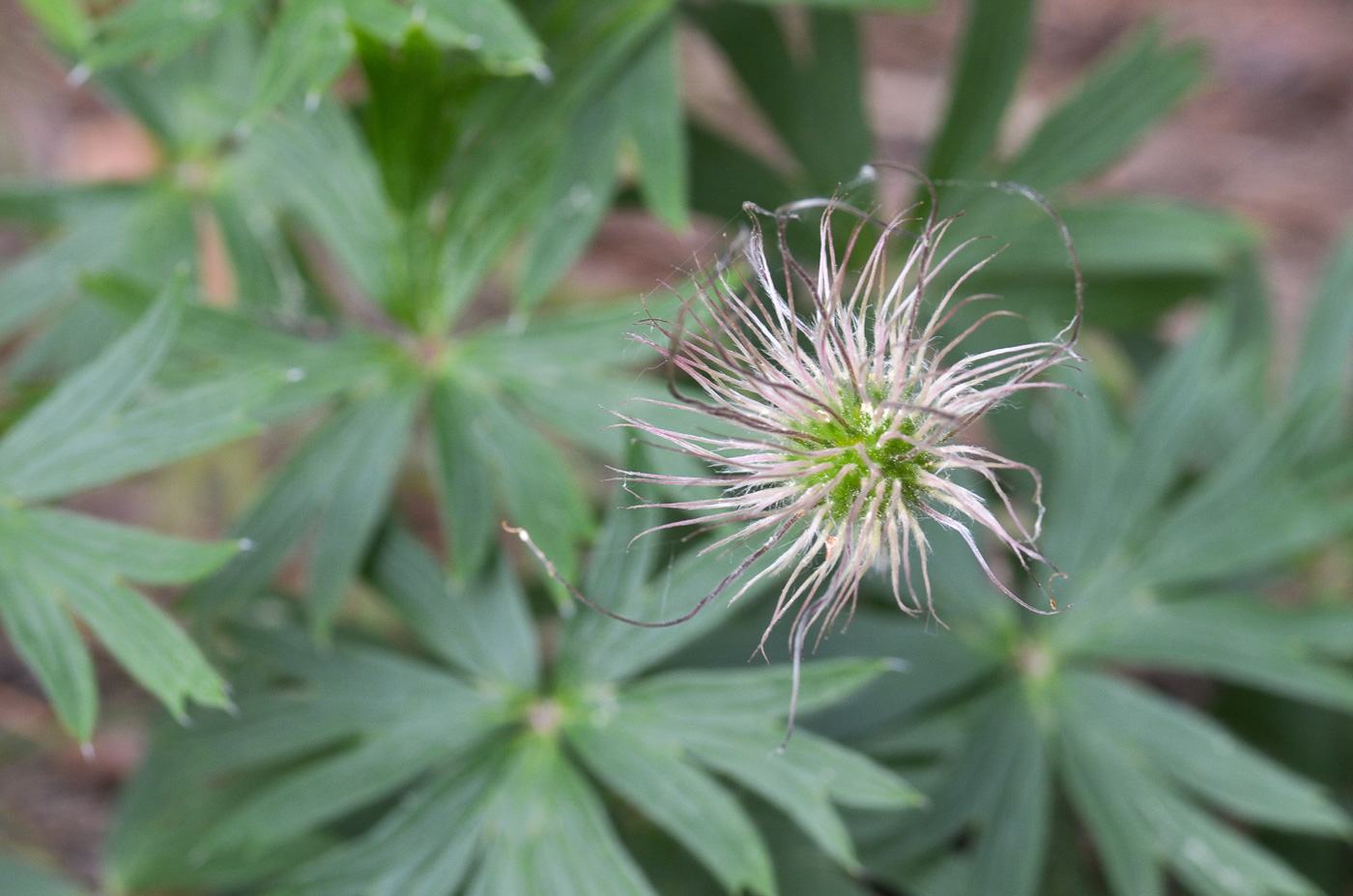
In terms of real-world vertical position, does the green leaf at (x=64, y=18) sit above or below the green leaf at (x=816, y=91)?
below

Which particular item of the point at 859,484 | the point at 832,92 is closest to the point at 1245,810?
the point at 859,484

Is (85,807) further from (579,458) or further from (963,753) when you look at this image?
(963,753)

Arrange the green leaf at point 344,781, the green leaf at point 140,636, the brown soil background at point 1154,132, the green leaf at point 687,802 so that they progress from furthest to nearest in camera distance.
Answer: the brown soil background at point 1154,132 → the green leaf at point 344,781 → the green leaf at point 687,802 → the green leaf at point 140,636

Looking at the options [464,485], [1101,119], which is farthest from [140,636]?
[1101,119]

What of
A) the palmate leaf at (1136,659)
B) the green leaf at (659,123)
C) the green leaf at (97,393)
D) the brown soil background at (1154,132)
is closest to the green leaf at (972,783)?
the palmate leaf at (1136,659)

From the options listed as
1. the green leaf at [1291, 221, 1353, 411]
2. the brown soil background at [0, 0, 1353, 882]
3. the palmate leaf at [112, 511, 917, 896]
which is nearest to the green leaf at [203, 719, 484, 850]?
the palmate leaf at [112, 511, 917, 896]

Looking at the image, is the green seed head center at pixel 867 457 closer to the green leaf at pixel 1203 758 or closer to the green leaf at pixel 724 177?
the green leaf at pixel 1203 758

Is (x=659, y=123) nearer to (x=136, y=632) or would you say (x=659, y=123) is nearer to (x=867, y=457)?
(x=867, y=457)

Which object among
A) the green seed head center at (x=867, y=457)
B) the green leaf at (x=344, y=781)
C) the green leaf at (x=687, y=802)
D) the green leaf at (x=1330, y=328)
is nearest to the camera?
the green seed head center at (x=867, y=457)
